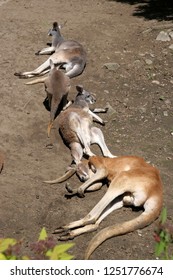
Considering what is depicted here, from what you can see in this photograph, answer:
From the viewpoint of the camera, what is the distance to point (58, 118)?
7074 millimetres

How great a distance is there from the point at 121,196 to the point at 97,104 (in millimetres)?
2434

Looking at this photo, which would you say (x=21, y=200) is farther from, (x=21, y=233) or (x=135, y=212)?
(x=135, y=212)

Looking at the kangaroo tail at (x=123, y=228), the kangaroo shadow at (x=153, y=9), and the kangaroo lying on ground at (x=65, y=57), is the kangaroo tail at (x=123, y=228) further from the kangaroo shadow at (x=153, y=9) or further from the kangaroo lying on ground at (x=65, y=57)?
the kangaroo shadow at (x=153, y=9)

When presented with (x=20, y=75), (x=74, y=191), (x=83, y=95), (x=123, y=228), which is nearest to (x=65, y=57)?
(x=20, y=75)

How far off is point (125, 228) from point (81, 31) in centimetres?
570

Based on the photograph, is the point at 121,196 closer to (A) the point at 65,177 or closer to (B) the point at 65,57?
(A) the point at 65,177

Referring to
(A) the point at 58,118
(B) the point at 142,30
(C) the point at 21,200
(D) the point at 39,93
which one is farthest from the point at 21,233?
(B) the point at 142,30

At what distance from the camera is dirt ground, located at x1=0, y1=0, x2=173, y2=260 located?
5.24 metres

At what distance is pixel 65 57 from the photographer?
27.5 ft

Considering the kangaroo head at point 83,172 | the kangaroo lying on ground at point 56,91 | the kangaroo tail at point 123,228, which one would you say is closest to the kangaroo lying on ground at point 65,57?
the kangaroo lying on ground at point 56,91

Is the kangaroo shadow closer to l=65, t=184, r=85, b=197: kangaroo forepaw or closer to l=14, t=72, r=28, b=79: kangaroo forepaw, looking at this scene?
l=14, t=72, r=28, b=79: kangaroo forepaw

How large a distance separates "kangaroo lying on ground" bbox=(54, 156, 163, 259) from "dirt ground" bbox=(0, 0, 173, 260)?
0.12 m

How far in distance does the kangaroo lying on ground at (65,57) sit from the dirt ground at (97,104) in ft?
0.52

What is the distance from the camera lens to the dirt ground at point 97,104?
5238 millimetres
